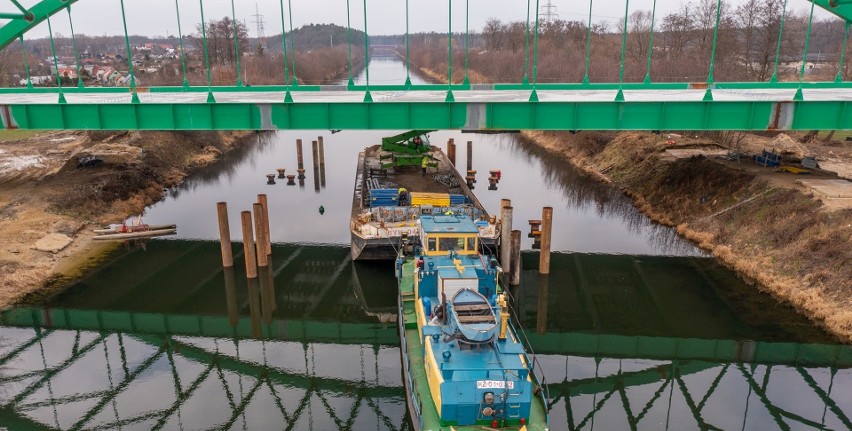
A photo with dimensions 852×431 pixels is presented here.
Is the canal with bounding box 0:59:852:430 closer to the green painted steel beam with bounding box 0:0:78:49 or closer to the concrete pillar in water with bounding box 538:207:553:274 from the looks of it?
the concrete pillar in water with bounding box 538:207:553:274

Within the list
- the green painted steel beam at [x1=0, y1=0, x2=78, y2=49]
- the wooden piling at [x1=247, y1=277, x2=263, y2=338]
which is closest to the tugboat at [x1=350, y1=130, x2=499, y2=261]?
the wooden piling at [x1=247, y1=277, x2=263, y2=338]

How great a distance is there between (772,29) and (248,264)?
59022mm

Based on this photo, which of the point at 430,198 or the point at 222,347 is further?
the point at 430,198

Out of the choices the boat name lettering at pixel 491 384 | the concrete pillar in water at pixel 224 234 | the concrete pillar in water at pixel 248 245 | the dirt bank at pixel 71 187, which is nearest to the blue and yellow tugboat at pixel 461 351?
the boat name lettering at pixel 491 384

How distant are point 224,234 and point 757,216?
3135cm

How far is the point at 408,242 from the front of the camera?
30172 mm

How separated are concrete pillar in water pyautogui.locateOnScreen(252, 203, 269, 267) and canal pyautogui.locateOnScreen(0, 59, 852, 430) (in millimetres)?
1033

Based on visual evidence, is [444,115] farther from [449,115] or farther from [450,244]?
[450,244]

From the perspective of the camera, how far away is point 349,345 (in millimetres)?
25953

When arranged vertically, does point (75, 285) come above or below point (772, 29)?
below

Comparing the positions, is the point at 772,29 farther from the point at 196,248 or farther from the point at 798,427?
the point at 196,248

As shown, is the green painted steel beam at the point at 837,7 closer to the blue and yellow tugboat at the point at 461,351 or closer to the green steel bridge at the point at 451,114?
the green steel bridge at the point at 451,114

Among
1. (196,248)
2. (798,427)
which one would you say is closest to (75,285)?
(196,248)

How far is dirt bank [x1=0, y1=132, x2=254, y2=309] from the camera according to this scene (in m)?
32.4
